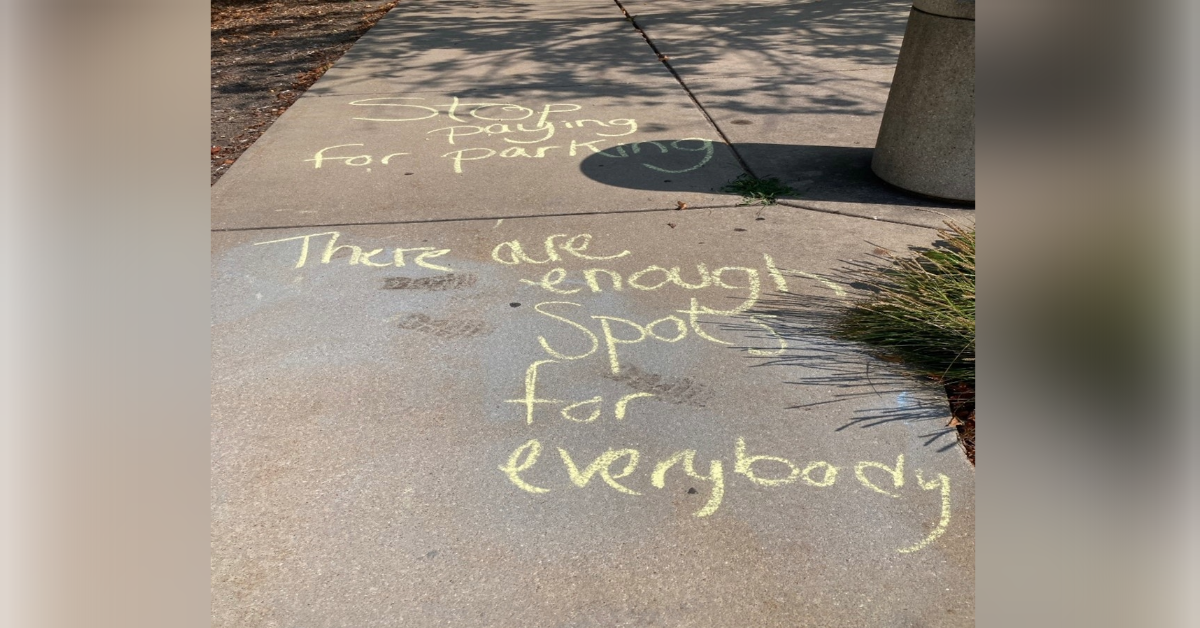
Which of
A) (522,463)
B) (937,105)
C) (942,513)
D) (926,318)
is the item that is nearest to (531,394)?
(522,463)

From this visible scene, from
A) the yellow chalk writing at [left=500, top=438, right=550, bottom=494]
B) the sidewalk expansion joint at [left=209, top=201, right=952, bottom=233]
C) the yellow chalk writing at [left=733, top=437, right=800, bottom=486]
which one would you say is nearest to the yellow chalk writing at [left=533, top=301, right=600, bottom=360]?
the yellow chalk writing at [left=500, top=438, right=550, bottom=494]

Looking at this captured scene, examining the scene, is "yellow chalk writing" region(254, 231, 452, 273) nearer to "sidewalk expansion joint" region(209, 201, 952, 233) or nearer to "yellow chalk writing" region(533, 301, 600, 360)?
"sidewalk expansion joint" region(209, 201, 952, 233)

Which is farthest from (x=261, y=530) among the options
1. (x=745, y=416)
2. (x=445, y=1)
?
(x=445, y=1)

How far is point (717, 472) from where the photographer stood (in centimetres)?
296

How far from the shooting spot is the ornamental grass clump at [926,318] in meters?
3.55

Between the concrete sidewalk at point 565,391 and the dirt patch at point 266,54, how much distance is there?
56 centimetres

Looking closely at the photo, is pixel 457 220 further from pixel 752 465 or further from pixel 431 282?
pixel 752 465


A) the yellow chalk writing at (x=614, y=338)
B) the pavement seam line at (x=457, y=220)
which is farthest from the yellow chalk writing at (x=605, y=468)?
the pavement seam line at (x=457, y=220)

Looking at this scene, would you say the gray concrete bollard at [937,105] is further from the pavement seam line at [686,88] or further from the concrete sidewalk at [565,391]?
the pavement seam line at [686,88]

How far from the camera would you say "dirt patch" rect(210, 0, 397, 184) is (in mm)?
7360

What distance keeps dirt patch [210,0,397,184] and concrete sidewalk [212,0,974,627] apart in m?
0.56
